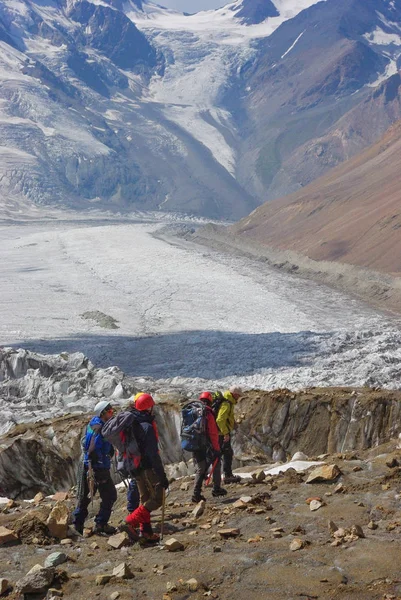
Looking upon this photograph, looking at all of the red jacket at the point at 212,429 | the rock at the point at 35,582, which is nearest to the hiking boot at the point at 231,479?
the red jacket at the point at 212,429

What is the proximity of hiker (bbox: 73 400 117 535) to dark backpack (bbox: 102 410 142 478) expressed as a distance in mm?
410

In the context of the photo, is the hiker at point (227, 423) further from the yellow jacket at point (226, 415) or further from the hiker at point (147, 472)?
the hiker at point (147, 472)

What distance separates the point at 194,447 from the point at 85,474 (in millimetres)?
1515

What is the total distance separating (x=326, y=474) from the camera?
10586 mm

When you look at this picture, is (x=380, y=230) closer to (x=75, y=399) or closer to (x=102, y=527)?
(x=75, y=399)

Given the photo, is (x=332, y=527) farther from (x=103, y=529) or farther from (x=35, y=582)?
(x=35, y=582)

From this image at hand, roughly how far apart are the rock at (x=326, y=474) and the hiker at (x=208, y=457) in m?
1.23

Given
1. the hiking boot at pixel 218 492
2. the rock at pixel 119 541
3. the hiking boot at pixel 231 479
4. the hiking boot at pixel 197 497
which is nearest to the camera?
the rock at pixel 119 541

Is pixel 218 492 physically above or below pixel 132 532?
below

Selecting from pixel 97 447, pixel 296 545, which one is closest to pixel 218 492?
pixel 97 447

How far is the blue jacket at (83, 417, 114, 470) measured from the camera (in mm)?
9578

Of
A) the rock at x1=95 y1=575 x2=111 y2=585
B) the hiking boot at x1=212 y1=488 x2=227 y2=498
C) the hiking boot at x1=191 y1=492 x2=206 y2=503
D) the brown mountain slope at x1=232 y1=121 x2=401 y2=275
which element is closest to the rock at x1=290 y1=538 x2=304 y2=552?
the rock at x1=95 y1=575 x2=111 y2=585

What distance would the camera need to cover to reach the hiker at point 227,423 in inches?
452

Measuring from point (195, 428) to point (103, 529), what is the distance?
5.86ft
